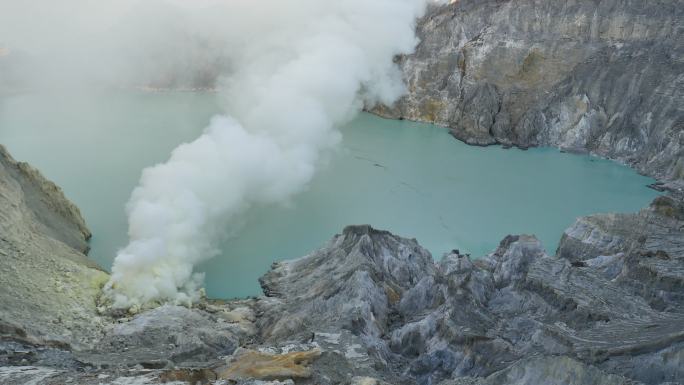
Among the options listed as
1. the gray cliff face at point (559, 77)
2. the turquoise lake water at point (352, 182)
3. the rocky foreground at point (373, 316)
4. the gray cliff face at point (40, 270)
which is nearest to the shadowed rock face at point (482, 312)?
the rocky foreground at point (373, 316)

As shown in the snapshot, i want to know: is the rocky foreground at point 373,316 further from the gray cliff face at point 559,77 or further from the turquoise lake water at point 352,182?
the gray cliff face at point 559,77

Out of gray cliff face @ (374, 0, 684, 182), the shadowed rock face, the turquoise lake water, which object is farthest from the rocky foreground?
gray cliff face @ (374, 0, 684, 182)

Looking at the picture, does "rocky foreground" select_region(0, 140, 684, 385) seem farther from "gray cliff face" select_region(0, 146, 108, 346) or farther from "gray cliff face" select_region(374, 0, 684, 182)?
"gray cliff face" select_region(374, 0, 684, 182)

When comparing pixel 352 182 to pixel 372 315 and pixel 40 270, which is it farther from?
pixel 40 270

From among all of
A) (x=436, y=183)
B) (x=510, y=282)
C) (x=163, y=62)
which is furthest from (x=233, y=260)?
(x=163, y=62)

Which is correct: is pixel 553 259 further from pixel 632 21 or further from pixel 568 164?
pixel 632 21
